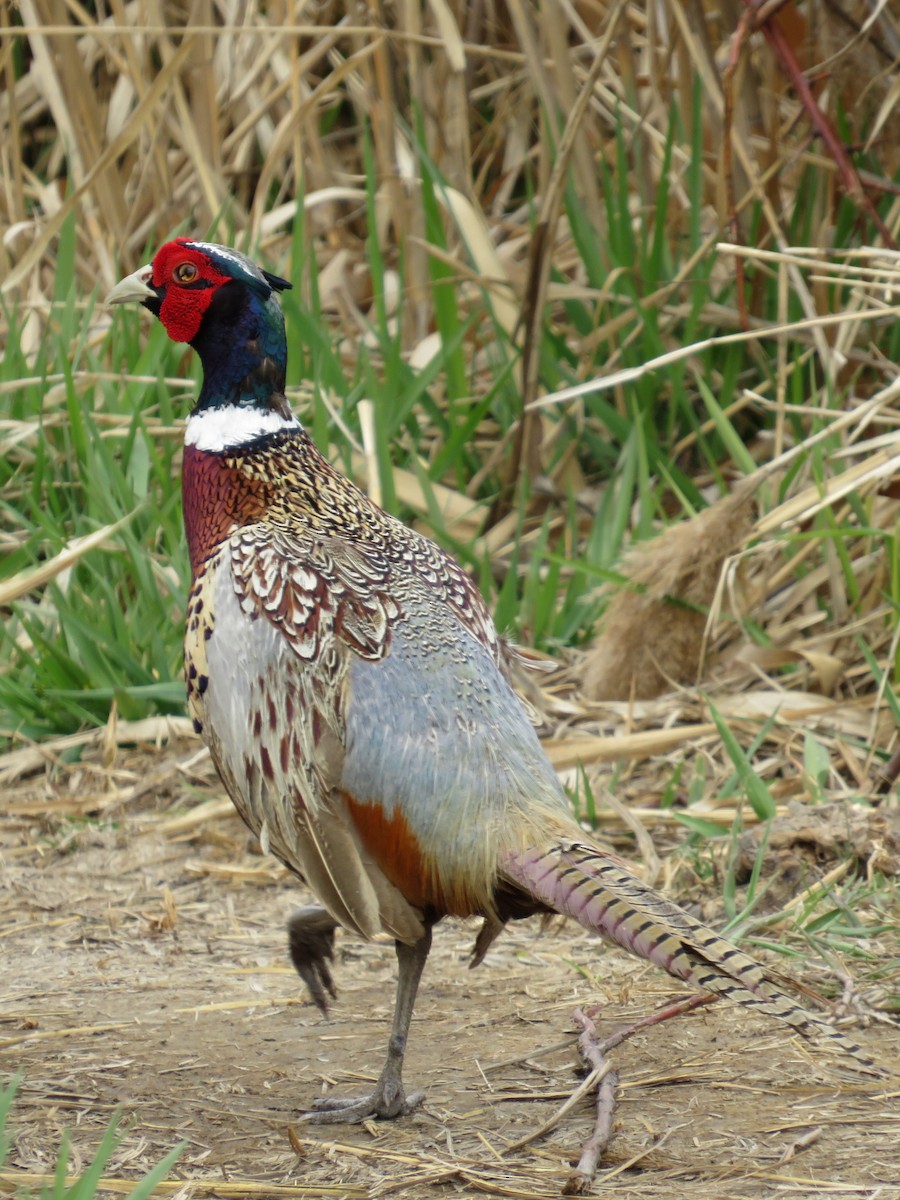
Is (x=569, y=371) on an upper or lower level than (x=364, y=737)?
upper

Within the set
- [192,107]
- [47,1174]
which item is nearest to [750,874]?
[47,1174]

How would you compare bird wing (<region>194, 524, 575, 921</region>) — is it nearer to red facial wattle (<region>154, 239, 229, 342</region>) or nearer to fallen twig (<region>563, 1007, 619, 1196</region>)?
fallen twig (<region>563, 1007, 619, 1196</region>)

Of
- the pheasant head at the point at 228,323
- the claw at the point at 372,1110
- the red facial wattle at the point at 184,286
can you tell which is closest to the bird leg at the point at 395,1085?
the claw at the point at 372,1110

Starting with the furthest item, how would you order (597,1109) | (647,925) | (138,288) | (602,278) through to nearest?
1. (602,278)
2. (138,288)
3. (597,1109)
4. (647,925)

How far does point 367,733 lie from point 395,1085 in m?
0.59

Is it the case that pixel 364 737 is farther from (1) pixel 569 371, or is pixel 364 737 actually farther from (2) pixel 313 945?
(1) pixel 569 371

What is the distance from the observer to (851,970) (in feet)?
9.96

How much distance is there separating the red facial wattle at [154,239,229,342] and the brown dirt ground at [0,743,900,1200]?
1.30 m

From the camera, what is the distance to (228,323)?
299 cm

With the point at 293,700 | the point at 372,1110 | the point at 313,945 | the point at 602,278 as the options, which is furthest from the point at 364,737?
the point at 602,278

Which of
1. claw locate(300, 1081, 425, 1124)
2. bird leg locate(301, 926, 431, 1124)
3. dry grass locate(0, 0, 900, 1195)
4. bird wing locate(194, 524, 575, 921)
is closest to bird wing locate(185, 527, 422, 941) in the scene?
bird wing locate(194, 524, 575, 921)

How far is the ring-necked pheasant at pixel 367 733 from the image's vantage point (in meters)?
2.53

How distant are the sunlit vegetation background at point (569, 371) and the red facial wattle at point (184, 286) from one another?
1.01 meters

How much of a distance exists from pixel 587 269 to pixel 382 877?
2.88 metres
